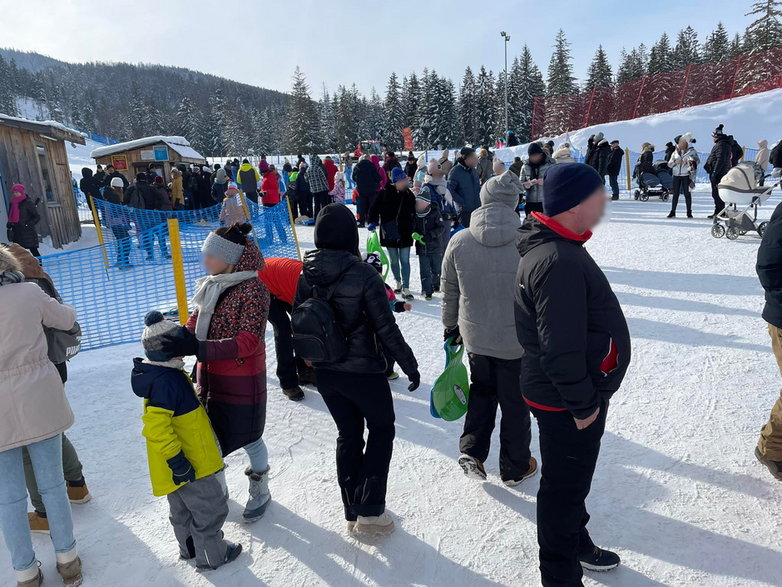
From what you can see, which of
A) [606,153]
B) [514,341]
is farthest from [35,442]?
[606,153]

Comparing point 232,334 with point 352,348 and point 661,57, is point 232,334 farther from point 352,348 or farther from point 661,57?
point 661,57

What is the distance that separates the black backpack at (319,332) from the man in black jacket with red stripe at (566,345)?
0.92 meters

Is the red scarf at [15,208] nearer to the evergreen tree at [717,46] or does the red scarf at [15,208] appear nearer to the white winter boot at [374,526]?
the white winter boot at [374,526]

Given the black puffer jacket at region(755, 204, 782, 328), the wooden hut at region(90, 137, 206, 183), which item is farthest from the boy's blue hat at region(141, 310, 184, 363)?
the wooden hut at region(90, 137, 206, 183)

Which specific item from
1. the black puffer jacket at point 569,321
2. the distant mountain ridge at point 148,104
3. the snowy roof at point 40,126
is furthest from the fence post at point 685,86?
the distant mountain ridge at point 148,104

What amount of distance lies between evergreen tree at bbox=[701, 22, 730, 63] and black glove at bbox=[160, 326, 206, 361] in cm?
6962

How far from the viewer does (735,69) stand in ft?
87.6

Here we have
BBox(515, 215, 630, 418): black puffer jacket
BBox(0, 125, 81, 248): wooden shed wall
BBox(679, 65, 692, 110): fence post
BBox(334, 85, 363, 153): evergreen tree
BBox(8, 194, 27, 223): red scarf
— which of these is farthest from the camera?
BBox(334, 85, 363, 153): evergreen tree

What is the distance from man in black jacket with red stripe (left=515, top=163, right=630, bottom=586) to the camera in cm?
193

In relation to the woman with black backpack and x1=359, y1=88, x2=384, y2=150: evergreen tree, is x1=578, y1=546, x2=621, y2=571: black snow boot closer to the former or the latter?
the woman with black backpack

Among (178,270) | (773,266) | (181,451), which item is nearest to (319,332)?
(181,451)

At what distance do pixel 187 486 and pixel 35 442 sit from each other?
762mm

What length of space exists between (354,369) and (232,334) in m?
0.68

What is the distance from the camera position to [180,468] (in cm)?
243
